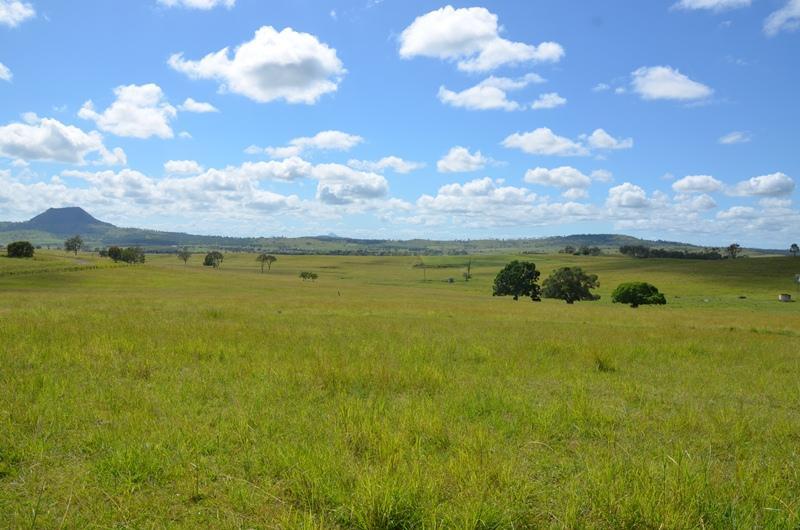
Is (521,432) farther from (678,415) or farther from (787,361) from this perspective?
(787,361)

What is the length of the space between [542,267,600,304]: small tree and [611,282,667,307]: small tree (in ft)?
39.7

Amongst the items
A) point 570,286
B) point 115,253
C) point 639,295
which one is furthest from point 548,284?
point 115,253

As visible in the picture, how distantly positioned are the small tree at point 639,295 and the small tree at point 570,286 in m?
12.1

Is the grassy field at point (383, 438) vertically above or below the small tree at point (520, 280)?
above

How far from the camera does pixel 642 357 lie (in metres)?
14.6

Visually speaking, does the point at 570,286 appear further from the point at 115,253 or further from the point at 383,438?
the point at 115,253

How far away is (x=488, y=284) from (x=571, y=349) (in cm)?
13905

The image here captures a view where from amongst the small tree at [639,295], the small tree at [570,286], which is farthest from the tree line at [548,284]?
the small tree at [639,295]

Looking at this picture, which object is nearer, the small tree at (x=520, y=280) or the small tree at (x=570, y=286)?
the small tree at (x=570, y=286)

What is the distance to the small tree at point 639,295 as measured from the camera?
79000 mm

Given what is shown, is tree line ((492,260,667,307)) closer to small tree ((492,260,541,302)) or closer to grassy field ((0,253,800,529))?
small tree ((492,260,541,302))

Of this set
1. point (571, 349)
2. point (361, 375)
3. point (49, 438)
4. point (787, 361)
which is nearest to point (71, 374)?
point (49, 438)

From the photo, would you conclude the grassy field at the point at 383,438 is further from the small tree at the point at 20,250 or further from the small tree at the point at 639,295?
the small tree at the point at 20,250

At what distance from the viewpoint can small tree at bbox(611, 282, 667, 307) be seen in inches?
3110
